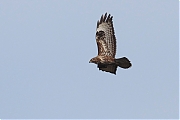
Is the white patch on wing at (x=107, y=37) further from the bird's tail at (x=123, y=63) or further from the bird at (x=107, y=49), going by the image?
the bird's tail at (x=123, y=63)

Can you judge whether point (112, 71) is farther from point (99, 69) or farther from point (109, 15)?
point (109, 15)

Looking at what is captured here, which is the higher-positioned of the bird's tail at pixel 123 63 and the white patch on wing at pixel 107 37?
the white patch on wing at pixel 107 37

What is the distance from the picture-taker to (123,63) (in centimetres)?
1356

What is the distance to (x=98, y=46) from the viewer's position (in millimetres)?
15141

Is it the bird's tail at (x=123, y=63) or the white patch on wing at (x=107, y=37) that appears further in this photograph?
the white patch on wing at (x=107, y=37)

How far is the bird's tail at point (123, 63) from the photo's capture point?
1344cm

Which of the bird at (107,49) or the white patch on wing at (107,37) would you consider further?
the white patch on wing at (107,37)

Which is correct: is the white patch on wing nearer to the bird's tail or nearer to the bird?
the bird

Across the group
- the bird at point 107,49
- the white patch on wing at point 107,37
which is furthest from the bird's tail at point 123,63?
the white patch on wing at point 107,37

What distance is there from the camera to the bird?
1376 centimetres

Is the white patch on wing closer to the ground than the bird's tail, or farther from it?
farther from it

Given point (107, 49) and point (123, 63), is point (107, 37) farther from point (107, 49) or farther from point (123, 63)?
point (123, 63)

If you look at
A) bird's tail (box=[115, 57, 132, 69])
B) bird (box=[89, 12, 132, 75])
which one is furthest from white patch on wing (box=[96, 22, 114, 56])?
bird's tail (box=[115, 57, 132, 69])

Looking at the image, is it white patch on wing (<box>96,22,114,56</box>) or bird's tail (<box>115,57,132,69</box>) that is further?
white patch on wing (<box>96,22,114,56</box>)
